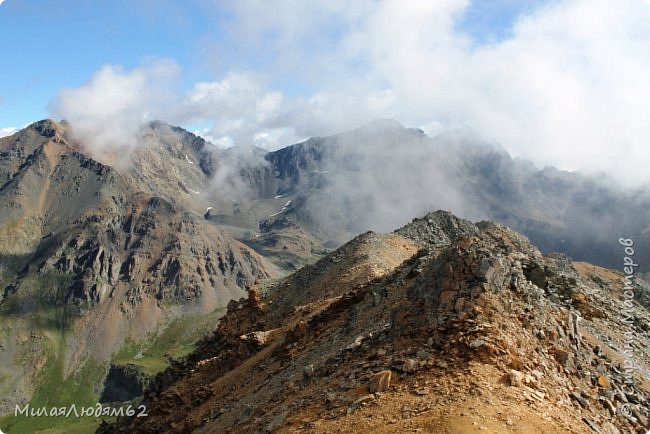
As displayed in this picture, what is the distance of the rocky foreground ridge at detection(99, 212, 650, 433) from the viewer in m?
17.6

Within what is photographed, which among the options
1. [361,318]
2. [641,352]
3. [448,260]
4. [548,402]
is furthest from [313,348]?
[641,352]

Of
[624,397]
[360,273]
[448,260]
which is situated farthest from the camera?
[360,273]

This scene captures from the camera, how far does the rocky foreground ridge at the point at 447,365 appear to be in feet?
57.7

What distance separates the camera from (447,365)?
744 inches

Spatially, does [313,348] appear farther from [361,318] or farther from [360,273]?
[360,273]

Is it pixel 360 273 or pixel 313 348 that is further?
pixel 360 273

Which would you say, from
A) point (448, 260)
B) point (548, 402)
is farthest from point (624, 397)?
point (448, 260)

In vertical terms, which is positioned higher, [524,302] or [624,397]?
[524,302]

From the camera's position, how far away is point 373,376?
19.8 metres

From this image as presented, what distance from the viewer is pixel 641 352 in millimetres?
35250

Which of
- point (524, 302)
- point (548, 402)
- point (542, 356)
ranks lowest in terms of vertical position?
point (548, 402)

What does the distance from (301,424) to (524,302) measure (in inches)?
465

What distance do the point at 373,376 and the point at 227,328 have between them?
4042 cm

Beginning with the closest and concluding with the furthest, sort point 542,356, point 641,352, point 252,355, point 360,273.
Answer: point 542,356 → point 641,352 → point 252,355 → point 360,273
